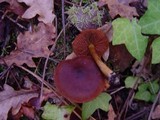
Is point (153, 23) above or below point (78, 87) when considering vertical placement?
above

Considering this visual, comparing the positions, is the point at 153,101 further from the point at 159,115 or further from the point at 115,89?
the point at 115,89

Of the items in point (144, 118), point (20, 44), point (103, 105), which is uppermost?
point (20, 44)

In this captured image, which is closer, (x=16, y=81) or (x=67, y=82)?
(x=67, y=82)

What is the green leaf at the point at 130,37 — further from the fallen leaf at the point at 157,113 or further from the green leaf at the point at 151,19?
the fallen leaf at the point at 157,113

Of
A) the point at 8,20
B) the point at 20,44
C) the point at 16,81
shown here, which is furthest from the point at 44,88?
the point at 8,20

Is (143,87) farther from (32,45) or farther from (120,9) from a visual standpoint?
(32,45)

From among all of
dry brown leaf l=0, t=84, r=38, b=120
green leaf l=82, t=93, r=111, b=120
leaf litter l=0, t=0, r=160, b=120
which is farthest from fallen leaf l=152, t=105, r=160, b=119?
dry brown leaf l=0, t=84, r=38, b=120
